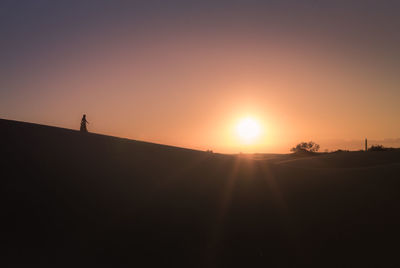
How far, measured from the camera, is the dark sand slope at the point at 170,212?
4.16 meters

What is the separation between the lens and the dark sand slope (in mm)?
4156

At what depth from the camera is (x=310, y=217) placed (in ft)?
18.2

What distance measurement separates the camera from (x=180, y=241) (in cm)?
454

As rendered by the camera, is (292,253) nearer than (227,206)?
Yes

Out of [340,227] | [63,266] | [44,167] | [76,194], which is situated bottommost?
[63,266]

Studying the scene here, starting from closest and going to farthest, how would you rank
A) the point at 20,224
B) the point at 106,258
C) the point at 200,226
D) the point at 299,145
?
the point at 106,258 → the point at 20,224 → the point at 200,226 → the point at 299,145

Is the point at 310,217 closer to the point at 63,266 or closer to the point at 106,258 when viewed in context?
the point at 106,258

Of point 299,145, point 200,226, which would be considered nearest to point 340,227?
point 200,226

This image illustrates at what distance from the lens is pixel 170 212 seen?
5301mm

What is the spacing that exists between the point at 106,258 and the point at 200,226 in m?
1.77

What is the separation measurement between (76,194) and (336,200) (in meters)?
5.78

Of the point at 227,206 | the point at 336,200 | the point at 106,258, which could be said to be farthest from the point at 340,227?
the point at 106,258

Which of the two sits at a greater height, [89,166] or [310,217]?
[89,166]

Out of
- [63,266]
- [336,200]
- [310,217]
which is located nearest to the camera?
[63,266]
